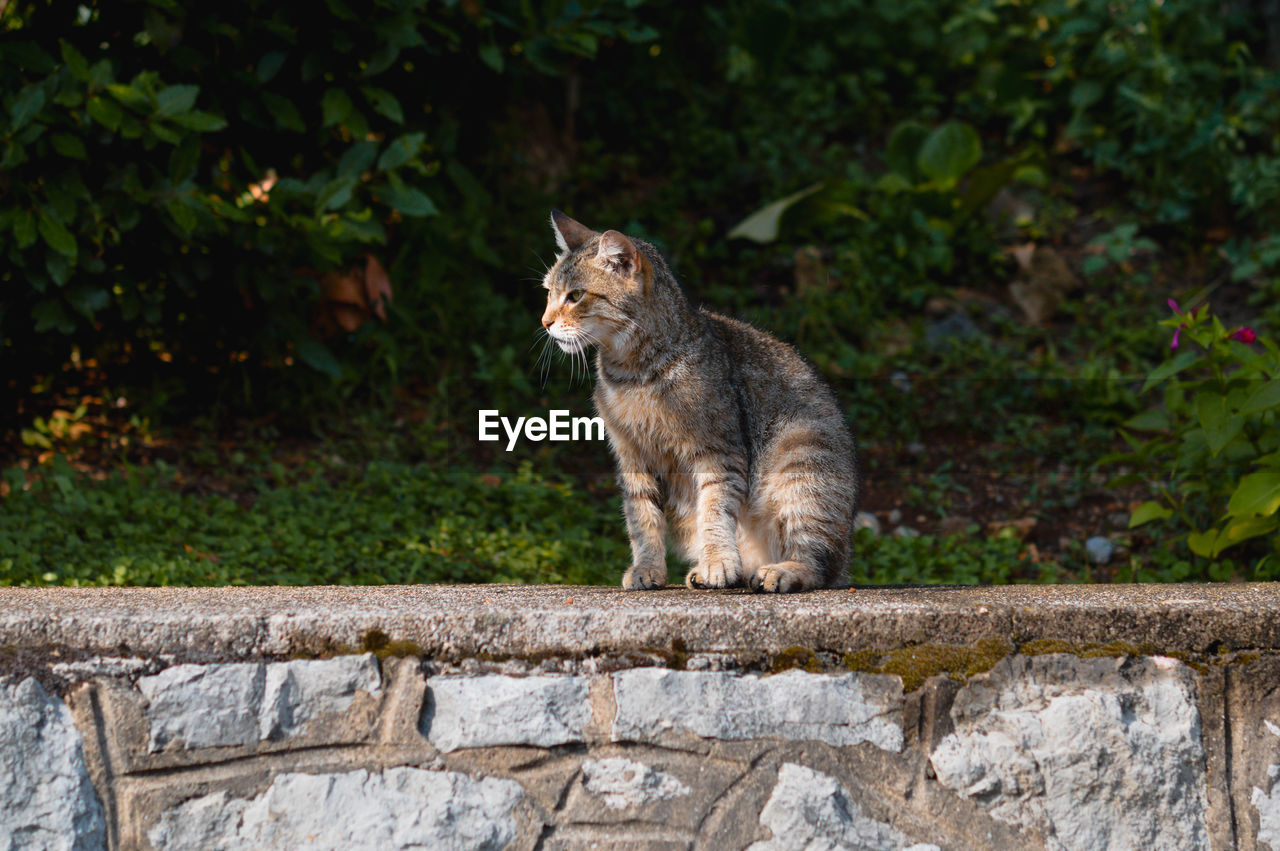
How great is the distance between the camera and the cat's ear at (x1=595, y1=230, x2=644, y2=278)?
3.31m

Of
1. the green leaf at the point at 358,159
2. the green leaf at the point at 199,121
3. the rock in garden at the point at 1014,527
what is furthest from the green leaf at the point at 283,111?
the rock in garden at the point at 1014,527

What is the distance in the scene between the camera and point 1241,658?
8.42 feet

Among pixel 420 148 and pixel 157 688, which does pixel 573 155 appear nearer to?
pixel 420 148

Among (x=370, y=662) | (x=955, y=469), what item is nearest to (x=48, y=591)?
(x=370, y=662)

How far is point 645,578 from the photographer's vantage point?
3172 mm

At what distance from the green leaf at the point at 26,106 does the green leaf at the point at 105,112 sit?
165 millimetres

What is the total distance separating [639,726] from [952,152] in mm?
4881

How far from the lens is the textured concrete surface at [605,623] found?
2436 mm

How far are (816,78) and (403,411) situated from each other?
3.97 meters

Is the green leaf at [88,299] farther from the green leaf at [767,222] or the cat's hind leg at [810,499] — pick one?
the green leaf at [767,222]

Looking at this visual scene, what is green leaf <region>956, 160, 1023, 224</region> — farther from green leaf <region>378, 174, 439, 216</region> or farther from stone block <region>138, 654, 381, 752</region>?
stone block <region>138, 654, 381, 752</region>

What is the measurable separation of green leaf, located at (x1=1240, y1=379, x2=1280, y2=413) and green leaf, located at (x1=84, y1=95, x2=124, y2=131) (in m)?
3.88

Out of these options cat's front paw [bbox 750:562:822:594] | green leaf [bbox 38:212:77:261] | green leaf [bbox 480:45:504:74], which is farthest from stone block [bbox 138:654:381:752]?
green leaf [bbox 480:45:504:74]

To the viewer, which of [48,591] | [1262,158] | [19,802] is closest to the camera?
[19,802]
